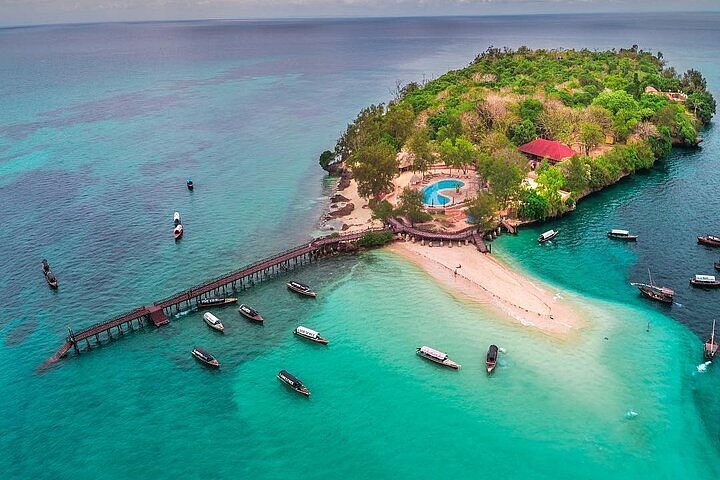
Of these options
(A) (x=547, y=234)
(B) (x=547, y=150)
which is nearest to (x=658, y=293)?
(A) (x=547, y=234)

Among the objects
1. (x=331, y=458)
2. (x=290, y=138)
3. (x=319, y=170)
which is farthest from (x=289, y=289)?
(x=290, y=138)

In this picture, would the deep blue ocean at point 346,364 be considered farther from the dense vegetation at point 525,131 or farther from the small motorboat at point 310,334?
the dense vegetation at point 525,131

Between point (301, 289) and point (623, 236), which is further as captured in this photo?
point (623, 236)

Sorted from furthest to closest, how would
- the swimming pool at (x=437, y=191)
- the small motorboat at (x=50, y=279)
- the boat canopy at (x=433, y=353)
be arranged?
the swimming pool at (x=437, y=191), the small motorboat at (x=50, y=279), the boat canopy at (x=433, y=353)

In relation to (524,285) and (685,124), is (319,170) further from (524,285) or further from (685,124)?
(685,124)

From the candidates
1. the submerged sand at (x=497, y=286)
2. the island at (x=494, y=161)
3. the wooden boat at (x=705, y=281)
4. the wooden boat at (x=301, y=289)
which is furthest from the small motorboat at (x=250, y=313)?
the wooden boat at (x=705, y=281)

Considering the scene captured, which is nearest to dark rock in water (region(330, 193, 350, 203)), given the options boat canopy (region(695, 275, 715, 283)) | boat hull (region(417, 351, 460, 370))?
boat hull (region(417, 351, 460, 370))

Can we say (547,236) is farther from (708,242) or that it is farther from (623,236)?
(708,242)
